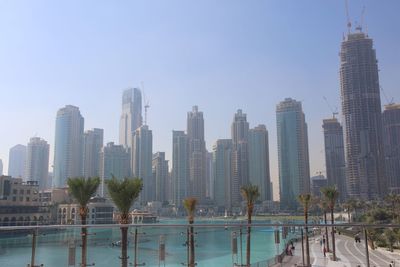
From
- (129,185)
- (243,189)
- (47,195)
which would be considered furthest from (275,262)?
(47,195)

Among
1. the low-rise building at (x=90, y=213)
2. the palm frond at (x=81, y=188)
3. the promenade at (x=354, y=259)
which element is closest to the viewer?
the promenade at (x=354, y=259)

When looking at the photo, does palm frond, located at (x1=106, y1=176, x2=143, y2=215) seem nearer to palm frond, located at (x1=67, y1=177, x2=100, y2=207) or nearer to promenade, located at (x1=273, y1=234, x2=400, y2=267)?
palm frond, located at (x1=67, y1=177, x2=100, y2=207)

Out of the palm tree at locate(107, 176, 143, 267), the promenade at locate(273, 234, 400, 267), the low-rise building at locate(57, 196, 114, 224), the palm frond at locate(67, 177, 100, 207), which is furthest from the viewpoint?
the low-rise building at locate(57, 196, 114, 224)

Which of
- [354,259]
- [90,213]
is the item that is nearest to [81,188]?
[354,259]

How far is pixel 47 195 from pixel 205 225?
154 meters

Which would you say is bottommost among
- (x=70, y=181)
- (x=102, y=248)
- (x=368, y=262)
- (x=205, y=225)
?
(x=102, y=248)

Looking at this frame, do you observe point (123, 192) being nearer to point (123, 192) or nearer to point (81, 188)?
point (123, 192)

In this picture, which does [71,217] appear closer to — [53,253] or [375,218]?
[53,253]

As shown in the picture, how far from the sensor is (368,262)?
28.0 feet

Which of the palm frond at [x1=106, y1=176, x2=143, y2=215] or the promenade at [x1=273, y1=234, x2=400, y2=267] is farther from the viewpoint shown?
the palm frond at [x1=106, y1=176, x2=143, y2=215]

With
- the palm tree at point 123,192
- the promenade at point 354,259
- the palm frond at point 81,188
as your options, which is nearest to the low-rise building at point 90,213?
the promenade at point 354,259

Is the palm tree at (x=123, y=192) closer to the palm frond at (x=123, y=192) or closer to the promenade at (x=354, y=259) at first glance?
the palm frond at (x=123, y=192)

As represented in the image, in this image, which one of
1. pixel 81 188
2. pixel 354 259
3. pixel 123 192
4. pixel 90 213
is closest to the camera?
pixel 123 192

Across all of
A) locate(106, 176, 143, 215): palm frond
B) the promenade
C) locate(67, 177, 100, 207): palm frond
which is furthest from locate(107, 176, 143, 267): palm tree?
the promenade
